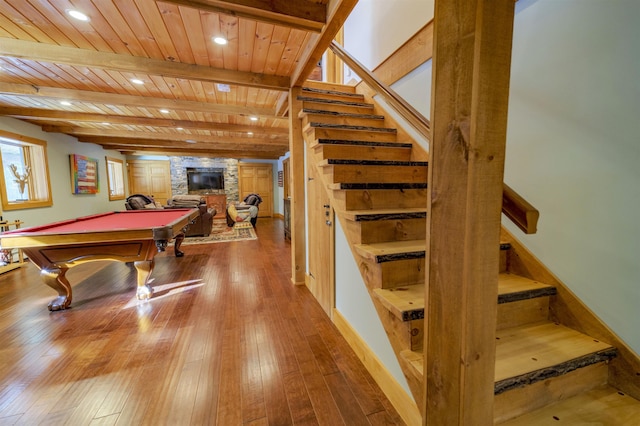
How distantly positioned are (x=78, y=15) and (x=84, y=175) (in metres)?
5.95

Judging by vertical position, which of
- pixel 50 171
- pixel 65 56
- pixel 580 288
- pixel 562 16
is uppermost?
pixel 65 56

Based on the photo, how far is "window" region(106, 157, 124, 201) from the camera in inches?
306

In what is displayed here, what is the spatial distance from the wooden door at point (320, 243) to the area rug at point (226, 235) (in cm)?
337

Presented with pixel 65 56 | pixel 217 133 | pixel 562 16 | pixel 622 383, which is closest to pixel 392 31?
pixel 562 16

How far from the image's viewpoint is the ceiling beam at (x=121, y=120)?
13.0 feet

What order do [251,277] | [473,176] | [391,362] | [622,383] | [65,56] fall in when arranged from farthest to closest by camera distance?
[251,277] < [65,56] < [391,362] < [622,383] < [473,176]

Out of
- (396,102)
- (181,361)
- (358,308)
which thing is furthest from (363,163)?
(181,361)

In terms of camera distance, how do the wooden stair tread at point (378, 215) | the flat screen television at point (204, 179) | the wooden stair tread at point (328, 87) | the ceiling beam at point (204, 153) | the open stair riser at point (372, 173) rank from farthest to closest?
the flat screen television at point (204, 179) → the ceiling beam at point (204, 153) → the wooden stair tread at point (328, 87) → the open stair riser at point (372, 173) → the wooden stair tread at point (378, 215)

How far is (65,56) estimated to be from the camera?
2219 mm

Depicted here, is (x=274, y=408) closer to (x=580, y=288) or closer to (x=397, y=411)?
(x=397, y=411)

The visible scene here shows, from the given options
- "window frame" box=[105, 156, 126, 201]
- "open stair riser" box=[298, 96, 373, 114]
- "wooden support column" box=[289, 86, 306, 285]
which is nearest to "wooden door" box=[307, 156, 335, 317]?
"wooden support column" box=[289, 86, 306, 285]

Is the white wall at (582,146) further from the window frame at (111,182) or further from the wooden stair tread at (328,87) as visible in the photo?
the window frame at (111,182)

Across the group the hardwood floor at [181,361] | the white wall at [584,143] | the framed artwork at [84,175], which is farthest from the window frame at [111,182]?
the white wall at [584,143]

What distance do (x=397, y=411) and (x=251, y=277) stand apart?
2.41m
